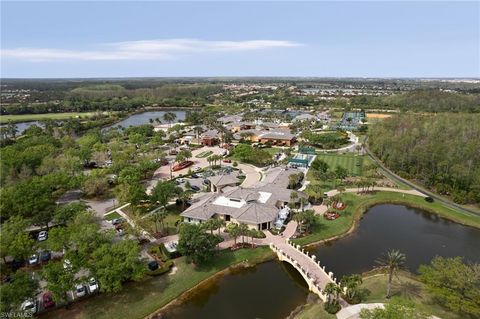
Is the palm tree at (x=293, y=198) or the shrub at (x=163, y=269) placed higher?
the palm tree at (x=293, y=198)

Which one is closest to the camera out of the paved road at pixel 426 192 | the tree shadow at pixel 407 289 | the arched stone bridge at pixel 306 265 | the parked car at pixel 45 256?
the tree shadow at pixel 407 289

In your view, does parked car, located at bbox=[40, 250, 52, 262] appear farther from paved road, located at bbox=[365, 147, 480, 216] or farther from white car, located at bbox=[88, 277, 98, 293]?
paved road, located at bbox=[365, 147, 480, 216]

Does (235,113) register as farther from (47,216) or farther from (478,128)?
(47,216)

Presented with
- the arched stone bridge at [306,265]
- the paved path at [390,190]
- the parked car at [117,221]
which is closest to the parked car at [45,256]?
the parked car at [117,221]

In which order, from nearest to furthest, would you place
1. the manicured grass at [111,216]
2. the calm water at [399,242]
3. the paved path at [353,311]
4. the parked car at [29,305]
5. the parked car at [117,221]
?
the paved path at [353,311] < the parked car at [29,305] < the calm water at [399,242] < the parked car at [117,221] < the manicured grass at [111,216]

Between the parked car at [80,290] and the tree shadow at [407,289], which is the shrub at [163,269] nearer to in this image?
the parked car at [80,290]

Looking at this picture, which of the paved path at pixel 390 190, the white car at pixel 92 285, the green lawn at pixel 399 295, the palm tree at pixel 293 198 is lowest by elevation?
the green lawn at pixel 399 295

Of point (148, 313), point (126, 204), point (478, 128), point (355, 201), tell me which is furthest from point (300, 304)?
point (478, 128)

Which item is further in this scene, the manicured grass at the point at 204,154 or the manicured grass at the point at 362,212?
the manicured grass at the point at 204,154
